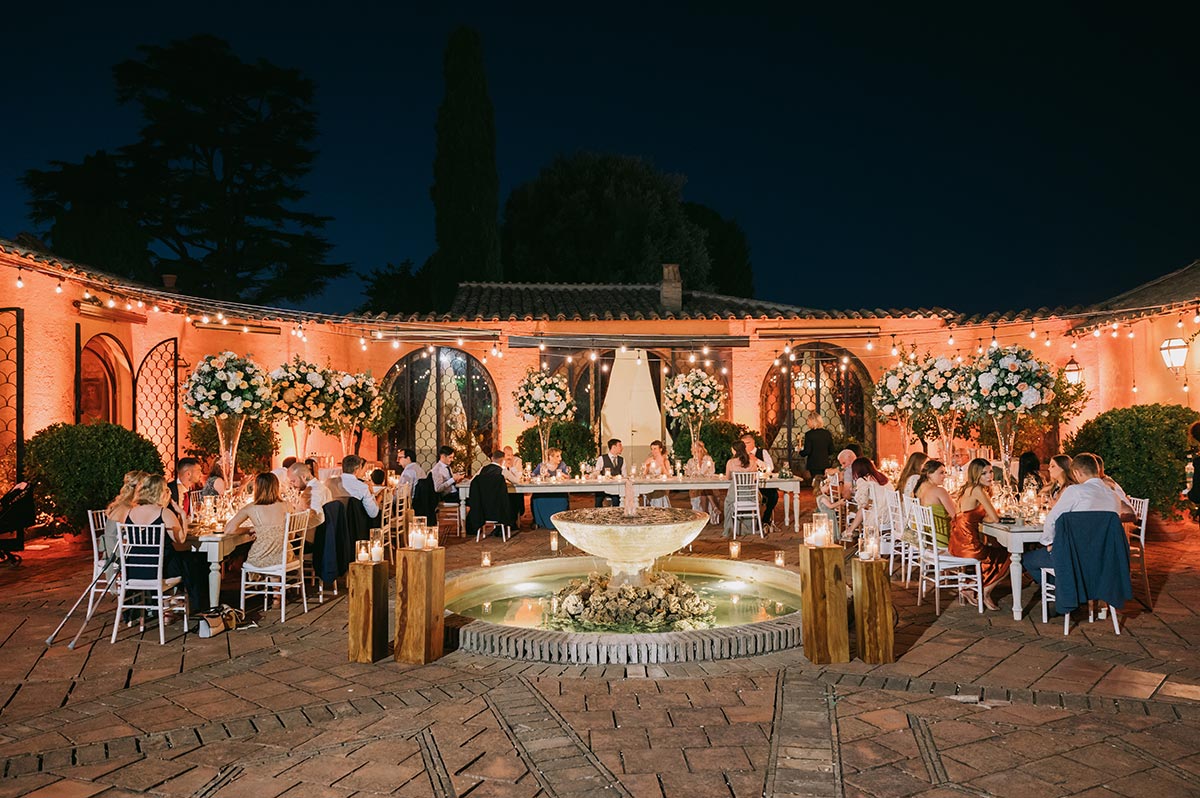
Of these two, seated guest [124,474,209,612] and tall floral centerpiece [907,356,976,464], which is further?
tall floral centerpiece [907,356,976,464]

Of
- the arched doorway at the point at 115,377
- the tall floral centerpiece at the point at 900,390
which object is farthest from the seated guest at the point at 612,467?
the arched doorway at the point at 115,377

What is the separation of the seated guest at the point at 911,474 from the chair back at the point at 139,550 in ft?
20.6

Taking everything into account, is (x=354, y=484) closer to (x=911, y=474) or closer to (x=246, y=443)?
(x=911, y=474)

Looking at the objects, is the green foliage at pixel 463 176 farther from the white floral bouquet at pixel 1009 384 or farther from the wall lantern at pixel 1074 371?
the white floral bouquet at pixel 1009 384

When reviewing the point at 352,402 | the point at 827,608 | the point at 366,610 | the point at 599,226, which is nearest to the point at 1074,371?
the point at 827,608

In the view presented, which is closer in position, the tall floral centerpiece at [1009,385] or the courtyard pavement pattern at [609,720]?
the courtyard pavement pattern at [609,720]

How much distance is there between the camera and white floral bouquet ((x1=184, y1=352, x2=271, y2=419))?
8.26 meters

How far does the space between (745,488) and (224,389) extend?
19.6 ft

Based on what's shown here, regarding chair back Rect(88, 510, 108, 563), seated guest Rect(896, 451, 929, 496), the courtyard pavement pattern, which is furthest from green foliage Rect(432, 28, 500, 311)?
the courtyard pavement pattern

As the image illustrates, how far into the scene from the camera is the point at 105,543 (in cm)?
→ 636

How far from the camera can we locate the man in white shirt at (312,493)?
302 inches

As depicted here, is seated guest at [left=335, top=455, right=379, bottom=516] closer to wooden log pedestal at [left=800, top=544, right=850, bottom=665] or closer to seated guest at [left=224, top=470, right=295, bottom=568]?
seated guest at [left=224, top=470, right=295, bottom=568]

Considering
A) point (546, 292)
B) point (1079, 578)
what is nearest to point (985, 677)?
point (1079, 578)

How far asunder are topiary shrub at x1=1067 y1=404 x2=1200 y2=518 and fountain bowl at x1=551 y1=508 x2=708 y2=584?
20.8 ft
